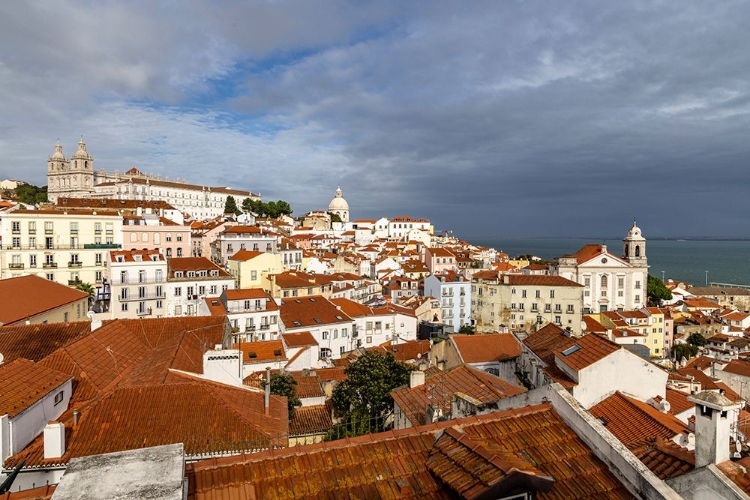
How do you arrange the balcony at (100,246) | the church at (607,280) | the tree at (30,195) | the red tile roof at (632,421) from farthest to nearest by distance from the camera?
the tree at (30,195) < the church at (607,280) < the balcony at (100,246) < the red tile roof at (632,421)

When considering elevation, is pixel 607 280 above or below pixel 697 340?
above

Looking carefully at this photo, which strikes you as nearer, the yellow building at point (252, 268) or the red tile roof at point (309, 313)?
the red tile roof at point (309, 313)

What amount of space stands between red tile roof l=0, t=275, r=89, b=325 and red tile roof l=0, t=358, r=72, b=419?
12.5 metres

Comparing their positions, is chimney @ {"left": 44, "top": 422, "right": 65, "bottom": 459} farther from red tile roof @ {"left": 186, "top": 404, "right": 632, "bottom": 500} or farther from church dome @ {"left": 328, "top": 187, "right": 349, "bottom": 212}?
church dome @ {"left": 328, "top": 187, "right": 349, "bottom": 212}

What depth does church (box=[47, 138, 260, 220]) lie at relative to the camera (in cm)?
10856

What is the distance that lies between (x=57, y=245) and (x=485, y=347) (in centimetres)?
4016

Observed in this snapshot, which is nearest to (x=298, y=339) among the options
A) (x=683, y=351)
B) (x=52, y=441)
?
(x=52, y=441)

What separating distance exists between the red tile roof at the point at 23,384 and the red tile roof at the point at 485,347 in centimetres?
1365

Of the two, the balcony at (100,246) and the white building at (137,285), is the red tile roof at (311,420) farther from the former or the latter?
the balcony at (100,246)

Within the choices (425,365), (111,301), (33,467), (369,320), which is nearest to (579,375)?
(33,467)

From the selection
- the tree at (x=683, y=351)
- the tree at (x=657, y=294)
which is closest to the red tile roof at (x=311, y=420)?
the tree at (x=683, y=351)

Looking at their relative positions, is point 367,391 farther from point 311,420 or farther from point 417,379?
point 417,379

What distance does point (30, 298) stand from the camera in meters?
24.0

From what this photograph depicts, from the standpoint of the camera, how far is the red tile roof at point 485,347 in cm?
1867
